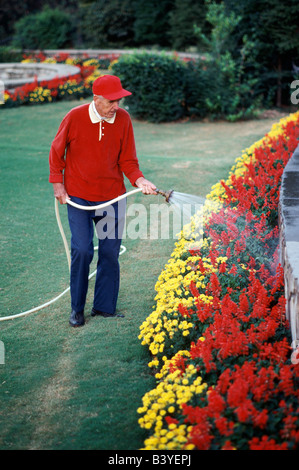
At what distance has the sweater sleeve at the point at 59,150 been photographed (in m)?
3.92

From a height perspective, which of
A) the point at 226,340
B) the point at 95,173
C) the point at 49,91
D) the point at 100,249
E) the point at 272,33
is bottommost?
the point at 226,340

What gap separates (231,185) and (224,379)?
3515 millimetres

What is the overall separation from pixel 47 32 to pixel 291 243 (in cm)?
2809

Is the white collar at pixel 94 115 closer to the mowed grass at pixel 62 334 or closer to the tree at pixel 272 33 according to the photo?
the mowed grass at pixel 62 334

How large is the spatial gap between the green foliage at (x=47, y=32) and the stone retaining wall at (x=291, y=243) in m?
25.9

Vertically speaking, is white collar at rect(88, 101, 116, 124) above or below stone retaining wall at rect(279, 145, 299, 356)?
above

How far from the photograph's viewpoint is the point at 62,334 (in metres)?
4.18

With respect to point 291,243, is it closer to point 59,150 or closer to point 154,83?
point 59,150

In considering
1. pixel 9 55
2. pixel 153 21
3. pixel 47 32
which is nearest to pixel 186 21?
pixel 153 21

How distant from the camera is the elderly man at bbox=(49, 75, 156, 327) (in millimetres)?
3922

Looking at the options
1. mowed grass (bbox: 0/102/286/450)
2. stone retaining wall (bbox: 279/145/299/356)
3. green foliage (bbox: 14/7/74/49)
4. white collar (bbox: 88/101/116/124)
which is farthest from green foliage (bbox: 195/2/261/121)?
green foliage (bbox: 14/7/74/49)

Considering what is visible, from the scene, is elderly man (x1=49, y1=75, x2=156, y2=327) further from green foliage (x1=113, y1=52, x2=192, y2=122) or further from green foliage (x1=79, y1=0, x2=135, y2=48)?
green foliage (x1=79, y1=0, x2=135, y2=48)

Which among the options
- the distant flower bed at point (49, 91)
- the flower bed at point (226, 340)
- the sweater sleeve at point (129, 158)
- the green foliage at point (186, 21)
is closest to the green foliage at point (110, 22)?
the green foliage at point (186, 21)

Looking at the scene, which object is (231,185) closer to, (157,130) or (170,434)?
(170,434)
